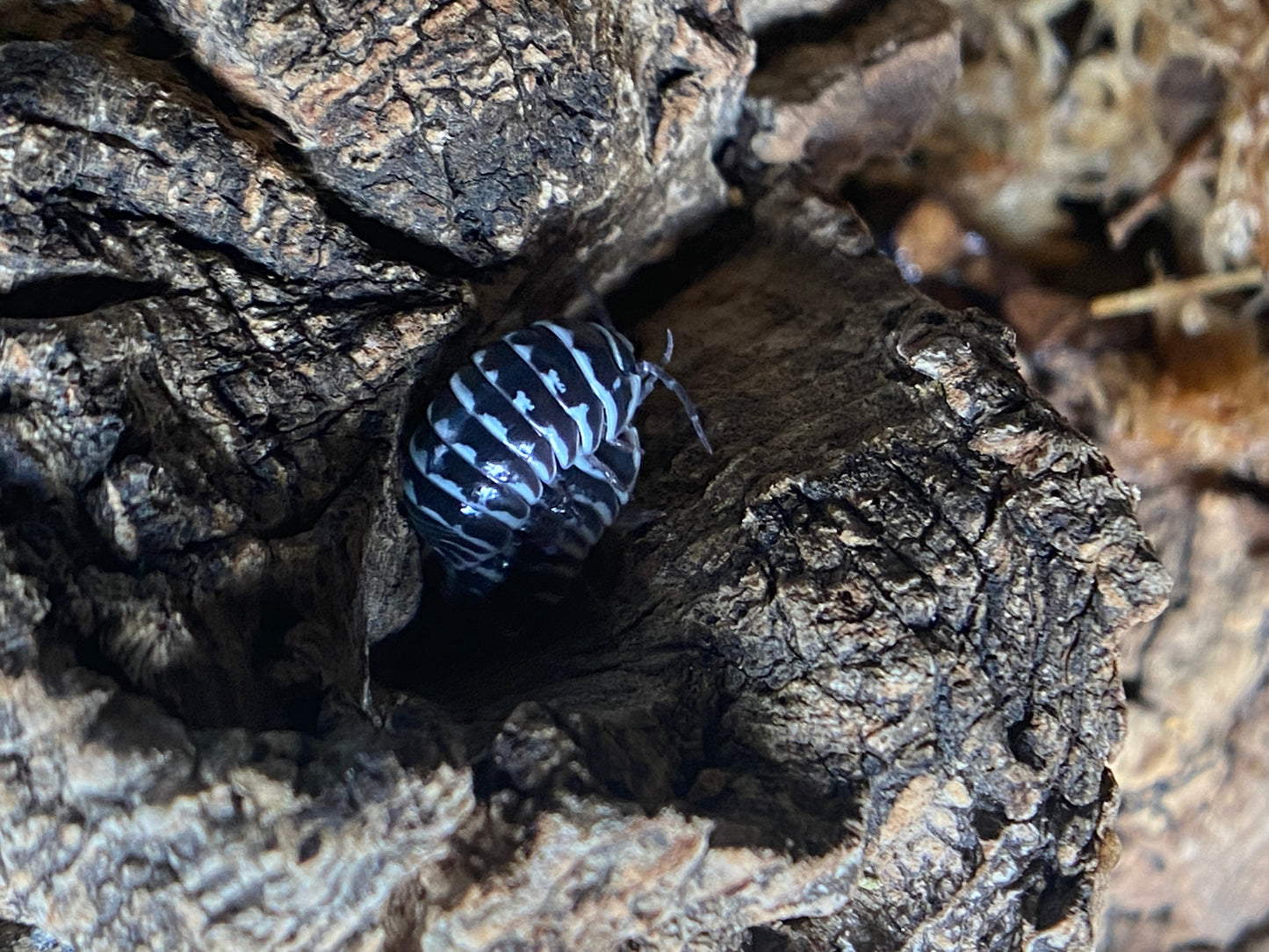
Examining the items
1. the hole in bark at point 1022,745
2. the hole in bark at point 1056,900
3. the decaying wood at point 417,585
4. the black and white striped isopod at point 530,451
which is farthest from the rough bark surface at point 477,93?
the hole in bark at point 1056,900

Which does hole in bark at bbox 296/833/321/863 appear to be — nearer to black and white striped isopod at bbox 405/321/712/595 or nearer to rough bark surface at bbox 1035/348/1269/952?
black and white striped isopod at bbox 405/321/712/595

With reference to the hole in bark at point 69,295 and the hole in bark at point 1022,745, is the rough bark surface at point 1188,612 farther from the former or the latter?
the hole in bark at point 69,295

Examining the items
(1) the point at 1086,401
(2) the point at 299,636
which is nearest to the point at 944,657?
(2) the point at 299,636

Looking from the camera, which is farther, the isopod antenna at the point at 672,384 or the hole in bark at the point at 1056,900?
the isopod antenna at the point at 672,384

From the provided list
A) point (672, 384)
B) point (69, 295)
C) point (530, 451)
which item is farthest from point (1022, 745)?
point (69, 295)

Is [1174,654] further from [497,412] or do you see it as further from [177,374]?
[177,374]

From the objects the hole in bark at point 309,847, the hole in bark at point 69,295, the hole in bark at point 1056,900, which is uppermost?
the hole in bark at point 1056,900

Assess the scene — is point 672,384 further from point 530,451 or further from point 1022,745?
point 1022,745
